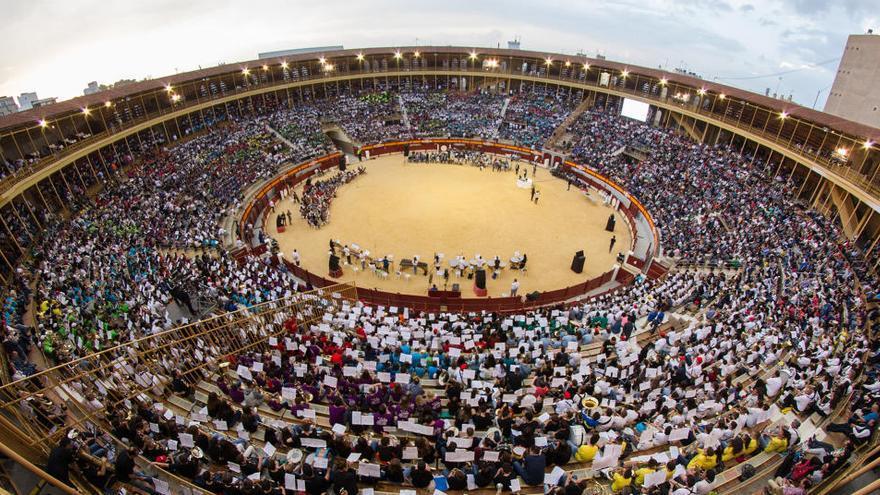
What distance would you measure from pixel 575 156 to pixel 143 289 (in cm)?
4155

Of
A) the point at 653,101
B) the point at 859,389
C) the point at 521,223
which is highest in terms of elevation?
the point at 653,101

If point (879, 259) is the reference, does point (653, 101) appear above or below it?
above

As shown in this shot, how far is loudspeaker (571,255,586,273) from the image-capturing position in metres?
28.7

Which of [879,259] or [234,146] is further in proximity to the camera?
[234,146]

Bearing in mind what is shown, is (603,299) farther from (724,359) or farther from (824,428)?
(824,428)

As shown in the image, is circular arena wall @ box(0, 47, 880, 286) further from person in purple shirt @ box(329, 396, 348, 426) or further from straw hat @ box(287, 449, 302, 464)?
person in purple shirt @ box(329, 396, 348, 426)

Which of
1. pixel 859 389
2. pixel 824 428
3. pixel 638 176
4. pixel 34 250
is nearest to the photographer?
pixel 824 428

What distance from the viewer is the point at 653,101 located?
4975cm

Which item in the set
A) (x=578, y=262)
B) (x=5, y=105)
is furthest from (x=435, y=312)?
(x=5, y=105)

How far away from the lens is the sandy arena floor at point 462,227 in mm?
28822

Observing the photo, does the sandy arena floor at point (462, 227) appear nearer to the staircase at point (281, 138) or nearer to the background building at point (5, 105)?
A: the staircase at point (281, 138)

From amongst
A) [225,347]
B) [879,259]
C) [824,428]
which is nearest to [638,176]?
[879,259]

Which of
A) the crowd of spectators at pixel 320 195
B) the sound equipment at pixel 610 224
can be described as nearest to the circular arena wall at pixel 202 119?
the sound equipment at pixel 610 224

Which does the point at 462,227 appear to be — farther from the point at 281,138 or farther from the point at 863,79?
the point at 863,79
